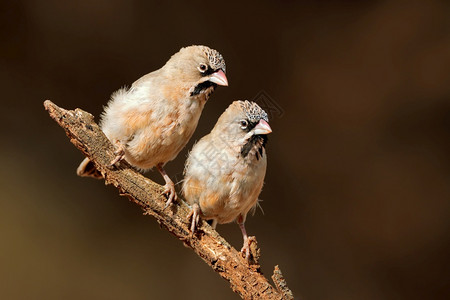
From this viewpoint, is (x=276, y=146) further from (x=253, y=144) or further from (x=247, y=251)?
(x=247, y=251)

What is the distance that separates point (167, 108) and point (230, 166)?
645 mm

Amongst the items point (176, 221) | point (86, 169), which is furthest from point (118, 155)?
point (86, 169)

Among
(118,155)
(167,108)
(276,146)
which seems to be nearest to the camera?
(118,155)

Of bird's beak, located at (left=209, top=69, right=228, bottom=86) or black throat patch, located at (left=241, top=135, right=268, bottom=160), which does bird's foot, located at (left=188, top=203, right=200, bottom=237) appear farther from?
bird's beak, located at (left=209, top=69, right=228, bottom=86)

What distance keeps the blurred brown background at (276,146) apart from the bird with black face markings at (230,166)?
8.40 ft

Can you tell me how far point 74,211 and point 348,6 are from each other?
4.32 metres

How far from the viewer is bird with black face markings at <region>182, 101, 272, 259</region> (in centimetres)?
420

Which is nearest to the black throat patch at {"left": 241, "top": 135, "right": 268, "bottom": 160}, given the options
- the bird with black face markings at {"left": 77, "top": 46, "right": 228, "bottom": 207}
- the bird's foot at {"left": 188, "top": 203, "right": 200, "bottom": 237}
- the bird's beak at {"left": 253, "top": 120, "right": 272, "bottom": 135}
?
the bird's beak at {"left": 253, "top": 120, "right": 272, "bottom": 135}

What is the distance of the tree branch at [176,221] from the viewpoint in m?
3.83

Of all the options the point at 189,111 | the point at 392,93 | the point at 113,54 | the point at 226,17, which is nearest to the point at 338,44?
the point at 392,93

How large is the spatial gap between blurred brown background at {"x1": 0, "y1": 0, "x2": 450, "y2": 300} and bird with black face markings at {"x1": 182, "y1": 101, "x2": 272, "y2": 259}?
2561 mm

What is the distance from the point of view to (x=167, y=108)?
416 centimetres

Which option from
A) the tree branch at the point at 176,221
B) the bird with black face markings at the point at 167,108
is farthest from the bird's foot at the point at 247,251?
the bird with black face markings at the point at 167,108

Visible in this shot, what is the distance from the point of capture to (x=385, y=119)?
718 centimetres
